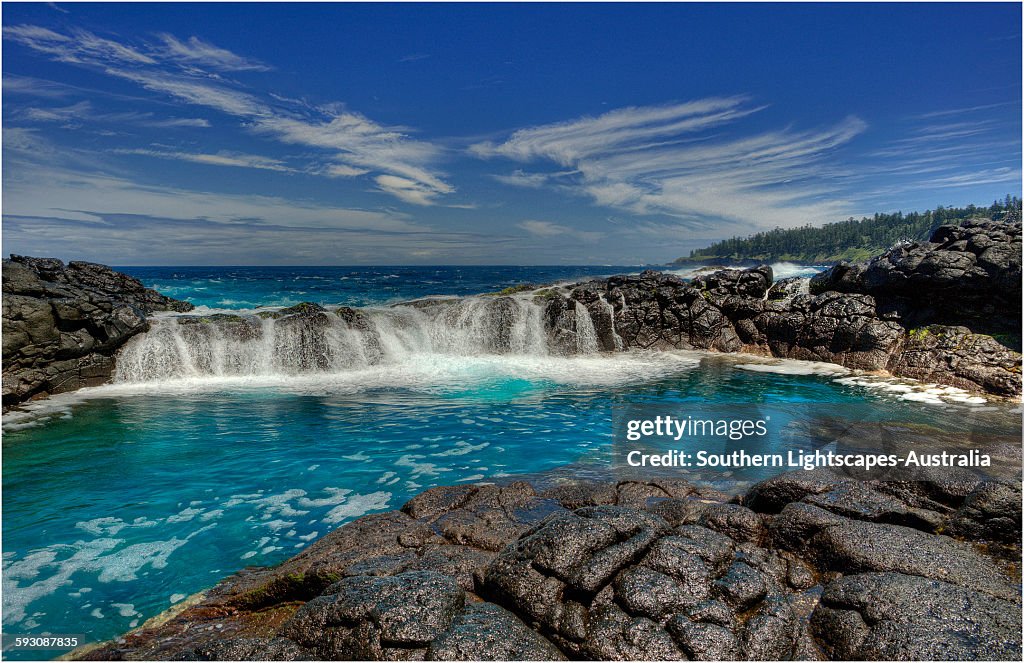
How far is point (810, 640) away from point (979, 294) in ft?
79.6

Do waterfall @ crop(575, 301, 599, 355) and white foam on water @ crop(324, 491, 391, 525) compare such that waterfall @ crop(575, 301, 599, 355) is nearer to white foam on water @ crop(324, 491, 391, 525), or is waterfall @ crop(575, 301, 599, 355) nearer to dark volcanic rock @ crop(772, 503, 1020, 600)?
white foam on water @ crop(324, 491, 391, 525)

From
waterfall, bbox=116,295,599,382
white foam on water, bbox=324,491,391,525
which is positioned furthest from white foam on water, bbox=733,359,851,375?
white foam on water, bbox=324,491,391,525

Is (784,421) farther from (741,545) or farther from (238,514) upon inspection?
(238,514)

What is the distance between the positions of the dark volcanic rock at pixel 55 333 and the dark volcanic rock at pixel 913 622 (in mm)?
22990

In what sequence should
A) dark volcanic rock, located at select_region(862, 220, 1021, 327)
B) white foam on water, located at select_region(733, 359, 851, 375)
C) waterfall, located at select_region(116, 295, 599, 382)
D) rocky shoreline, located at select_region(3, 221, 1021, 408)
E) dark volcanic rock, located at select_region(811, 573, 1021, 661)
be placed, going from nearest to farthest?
dark volcanic rock, located at select_region(811, 573, 1021, 661), rocky shoreline, located at select_region(3, 221, 1021, 408), dark volcanic rock, located at select_region(862, 220, 1021, 327), white foam on water, located at select_region(733, 359, 851, 375), waterfall, located at select_region(116, 295, 599, 382)

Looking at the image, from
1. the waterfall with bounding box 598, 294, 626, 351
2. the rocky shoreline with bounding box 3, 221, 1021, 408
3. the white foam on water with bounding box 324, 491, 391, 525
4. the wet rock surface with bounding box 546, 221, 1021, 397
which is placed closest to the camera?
the white foam on water with bounding box 324, 491, 391, 525

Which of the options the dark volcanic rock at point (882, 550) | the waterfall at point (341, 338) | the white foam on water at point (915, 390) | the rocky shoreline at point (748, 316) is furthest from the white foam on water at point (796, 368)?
the dark volcanic rock at point (882, 550)

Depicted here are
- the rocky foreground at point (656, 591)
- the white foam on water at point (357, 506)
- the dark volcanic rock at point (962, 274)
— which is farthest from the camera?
the dark volcanic rock at point (962, 274)

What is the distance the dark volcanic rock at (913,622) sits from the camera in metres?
4.21

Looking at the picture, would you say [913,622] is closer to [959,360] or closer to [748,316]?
[959,360]

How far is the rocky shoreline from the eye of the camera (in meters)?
18.2

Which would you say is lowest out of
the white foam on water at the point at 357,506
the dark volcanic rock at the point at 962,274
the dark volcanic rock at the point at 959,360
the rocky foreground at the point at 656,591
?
the white foam on water at the point at 357,506

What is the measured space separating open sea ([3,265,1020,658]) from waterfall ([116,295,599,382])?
0.37ft

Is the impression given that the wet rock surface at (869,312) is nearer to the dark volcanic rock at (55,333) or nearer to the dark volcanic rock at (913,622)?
the dark volcanic rock at (913,622)
